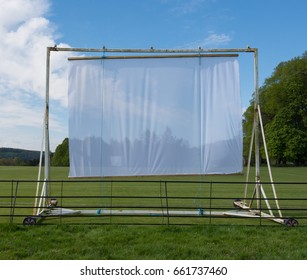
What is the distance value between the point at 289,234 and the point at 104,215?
4.09 metres

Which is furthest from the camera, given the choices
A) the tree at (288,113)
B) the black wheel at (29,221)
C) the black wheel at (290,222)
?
the tree at (288,113)

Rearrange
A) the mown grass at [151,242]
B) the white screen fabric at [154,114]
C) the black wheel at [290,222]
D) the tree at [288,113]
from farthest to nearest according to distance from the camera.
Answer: the tree at [288,113]
the white screen fabric at [154,114]
the black wheel at [290,222]
the mown grass at [151,242]

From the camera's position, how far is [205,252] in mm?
6363

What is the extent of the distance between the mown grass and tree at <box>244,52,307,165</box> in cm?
4877

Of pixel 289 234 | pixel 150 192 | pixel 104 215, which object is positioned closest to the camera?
pixel 289 234

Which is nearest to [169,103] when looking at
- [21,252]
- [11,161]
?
[21,252]

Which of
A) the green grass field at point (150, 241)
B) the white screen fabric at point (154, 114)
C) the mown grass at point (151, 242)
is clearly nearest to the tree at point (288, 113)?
the white screen fabric at point (154, 114)

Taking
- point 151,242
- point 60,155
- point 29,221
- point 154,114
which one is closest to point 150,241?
point 151,242

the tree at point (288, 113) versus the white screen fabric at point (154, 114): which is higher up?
the tree at point (288, 113)

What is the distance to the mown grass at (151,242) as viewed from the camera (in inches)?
246

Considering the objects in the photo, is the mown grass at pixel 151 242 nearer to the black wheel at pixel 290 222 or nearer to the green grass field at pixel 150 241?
the green grass field at pixel 150 241

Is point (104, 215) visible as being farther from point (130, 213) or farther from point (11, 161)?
point (11, 161)

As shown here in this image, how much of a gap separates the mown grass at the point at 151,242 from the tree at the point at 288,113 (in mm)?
48771

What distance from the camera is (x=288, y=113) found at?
5631 cm
